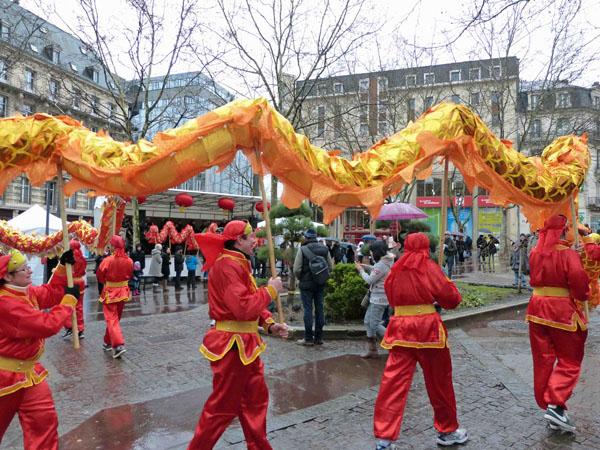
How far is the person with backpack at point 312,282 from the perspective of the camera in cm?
742

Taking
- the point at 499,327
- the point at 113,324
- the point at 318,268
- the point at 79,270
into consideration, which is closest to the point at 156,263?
the point at 79,270

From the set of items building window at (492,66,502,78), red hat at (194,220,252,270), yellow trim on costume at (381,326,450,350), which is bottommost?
yellow trim on costume at (381,326,450,350)

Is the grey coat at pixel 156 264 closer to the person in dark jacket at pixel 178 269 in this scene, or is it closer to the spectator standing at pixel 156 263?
the spectator standing at pixel 156 263

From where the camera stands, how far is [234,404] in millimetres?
3268

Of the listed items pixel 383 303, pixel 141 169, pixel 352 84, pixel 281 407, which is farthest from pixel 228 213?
pixel 141 169

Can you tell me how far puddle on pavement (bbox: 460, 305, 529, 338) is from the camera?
28.1 ft

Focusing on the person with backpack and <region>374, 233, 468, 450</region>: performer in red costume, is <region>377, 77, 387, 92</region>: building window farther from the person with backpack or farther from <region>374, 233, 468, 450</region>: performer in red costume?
<region>374, 233, 468, 450</region>: performer in red costume

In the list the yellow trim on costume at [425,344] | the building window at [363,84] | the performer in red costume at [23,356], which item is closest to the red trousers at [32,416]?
the performer in red costume at [23,356]

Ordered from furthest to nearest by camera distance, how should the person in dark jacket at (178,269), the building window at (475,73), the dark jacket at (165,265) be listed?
the building window at (475,73), the dark jacket at (165,265), the person in dark jacket at (178,269)

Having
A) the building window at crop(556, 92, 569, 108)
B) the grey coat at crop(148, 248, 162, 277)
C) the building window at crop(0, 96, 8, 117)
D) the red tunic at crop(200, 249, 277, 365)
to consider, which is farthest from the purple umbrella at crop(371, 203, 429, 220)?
the building window at crop(0, 96, 8, 117)

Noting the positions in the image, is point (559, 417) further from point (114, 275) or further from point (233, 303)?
point (114, 275)

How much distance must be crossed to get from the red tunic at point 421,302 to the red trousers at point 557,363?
1.16m

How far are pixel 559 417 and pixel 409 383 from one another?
1.46 m

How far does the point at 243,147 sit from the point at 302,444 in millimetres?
2519
